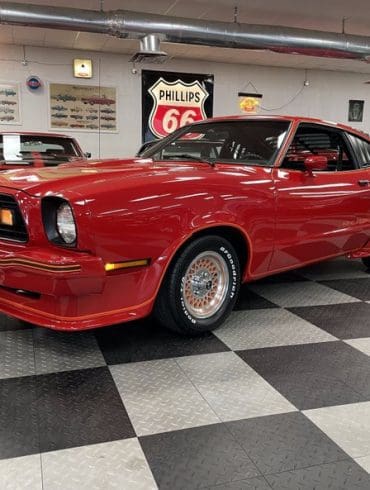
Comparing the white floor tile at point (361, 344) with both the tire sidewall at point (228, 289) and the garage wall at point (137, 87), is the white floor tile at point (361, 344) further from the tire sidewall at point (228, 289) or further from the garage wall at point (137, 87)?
the garage wall at point (137, 87)

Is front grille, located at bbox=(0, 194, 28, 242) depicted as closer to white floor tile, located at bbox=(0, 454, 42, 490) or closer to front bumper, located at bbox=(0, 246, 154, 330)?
front bumper, located at bbox=(0, 246, 154, 330)

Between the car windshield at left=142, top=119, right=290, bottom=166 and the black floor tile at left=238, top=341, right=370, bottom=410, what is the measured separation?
121 cm

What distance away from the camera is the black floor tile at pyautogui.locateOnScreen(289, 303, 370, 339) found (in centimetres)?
296

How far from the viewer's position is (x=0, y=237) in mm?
2400

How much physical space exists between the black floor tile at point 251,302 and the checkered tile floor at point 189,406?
181 millimetres

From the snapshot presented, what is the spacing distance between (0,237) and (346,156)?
2.69 metres

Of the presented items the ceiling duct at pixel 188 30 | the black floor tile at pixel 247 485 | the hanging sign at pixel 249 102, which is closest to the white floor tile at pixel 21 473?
the black floor tile at pixel 247 485

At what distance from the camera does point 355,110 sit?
1251 centimetres

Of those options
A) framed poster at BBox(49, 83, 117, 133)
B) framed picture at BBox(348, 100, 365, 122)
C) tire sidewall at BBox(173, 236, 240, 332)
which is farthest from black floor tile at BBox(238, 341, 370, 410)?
framed picture at BBox(348, 100, 365, 122)

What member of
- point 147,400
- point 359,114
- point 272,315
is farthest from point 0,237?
point 359,114

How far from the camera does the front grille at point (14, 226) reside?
7.61 feet

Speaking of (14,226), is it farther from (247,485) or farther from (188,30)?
(188,30)

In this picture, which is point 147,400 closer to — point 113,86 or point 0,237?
point 0,237

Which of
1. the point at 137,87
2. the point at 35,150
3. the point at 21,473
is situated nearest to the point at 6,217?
the point at 21,473
